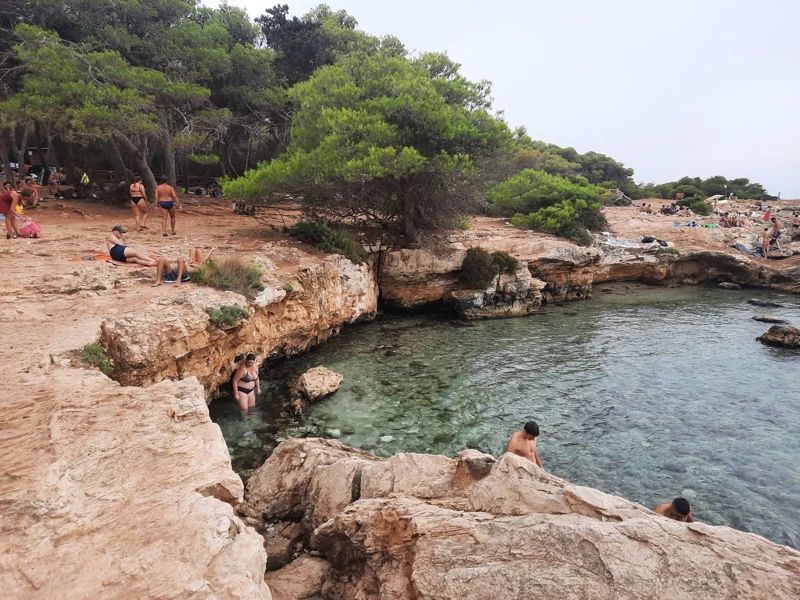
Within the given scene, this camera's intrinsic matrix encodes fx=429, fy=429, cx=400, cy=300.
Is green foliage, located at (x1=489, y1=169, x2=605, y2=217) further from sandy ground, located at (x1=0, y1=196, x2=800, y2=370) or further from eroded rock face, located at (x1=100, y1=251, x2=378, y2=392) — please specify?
eroded rock face, located at (x1=100, y1=251, x2=378, y2=392)

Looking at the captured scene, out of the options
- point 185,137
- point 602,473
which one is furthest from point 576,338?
point 185,137

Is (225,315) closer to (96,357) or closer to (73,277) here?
(96,357)

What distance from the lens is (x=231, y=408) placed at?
28.8 feet

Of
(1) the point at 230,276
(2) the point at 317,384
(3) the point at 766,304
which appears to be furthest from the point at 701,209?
(1) the point at 230,276

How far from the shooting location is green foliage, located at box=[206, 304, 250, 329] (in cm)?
814

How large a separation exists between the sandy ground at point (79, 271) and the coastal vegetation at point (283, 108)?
2275 mm

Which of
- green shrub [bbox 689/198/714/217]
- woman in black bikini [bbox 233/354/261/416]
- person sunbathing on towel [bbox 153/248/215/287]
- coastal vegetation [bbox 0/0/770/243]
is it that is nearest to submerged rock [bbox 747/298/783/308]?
coastal vegetation [bbox 0/0/770/243]

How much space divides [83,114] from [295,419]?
45.0ft

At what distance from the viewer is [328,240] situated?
14430 mm

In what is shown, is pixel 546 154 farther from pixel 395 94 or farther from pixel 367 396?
pixel 367 396

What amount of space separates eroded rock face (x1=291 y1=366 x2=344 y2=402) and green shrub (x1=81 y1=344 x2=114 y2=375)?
3.88m

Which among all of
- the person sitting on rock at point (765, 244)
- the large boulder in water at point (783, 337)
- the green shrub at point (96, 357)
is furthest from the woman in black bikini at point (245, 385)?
the person sitting on rock at point (765, 244)

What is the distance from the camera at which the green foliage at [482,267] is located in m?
16.1

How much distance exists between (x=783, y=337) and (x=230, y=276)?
1630 centimetres
